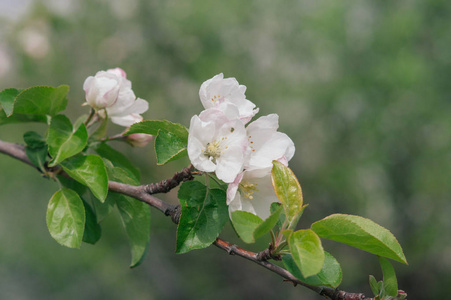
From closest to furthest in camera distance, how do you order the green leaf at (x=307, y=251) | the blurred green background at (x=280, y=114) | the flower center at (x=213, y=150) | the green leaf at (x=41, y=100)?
the green leaf at (x=307, y=251)
the flower center at (x=213, y=150)
the green leaf at (x=41, y=100)
the blurred green background at (x=280, y=114)

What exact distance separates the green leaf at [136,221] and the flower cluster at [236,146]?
190 mm

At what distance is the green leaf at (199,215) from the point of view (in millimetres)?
523

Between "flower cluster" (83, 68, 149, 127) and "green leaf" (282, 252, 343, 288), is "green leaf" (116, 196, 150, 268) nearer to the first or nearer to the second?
"flower cluster" (83, 68, 149, 127)

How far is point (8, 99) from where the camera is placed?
674 mm

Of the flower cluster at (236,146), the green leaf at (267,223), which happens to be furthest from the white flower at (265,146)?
the green leaf at (267,223)

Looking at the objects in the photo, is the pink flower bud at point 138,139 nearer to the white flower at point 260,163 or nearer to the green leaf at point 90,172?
the green leaf at point 90,172

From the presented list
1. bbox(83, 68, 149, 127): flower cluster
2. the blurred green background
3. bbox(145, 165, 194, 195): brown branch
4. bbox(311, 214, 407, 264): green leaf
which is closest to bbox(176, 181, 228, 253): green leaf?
bbox(145, 165, 194, 195): brown branch

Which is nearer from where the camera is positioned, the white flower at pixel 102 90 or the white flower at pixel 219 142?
the white flower at pixel 219 142

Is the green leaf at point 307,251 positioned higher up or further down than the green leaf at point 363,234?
further down

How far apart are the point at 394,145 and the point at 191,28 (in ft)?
6.74

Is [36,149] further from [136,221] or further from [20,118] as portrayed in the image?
[136,221]

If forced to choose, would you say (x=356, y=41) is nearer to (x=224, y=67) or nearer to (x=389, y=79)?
(x=389, y=79)

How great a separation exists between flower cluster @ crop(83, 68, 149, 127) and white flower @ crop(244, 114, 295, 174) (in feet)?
0.79

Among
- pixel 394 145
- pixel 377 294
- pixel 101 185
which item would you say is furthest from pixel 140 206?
pixel 394 145
